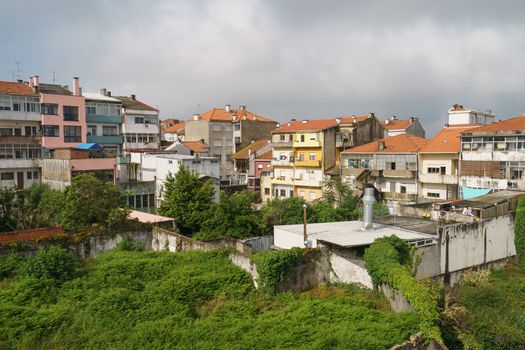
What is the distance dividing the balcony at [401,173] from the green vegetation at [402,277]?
20.6m

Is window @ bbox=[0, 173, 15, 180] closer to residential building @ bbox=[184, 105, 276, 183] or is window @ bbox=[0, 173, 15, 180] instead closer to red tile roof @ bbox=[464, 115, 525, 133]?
residential building @ bbox=[184, 105, 276, 183]

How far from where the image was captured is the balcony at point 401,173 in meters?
40.4

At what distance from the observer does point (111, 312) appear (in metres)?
16.5

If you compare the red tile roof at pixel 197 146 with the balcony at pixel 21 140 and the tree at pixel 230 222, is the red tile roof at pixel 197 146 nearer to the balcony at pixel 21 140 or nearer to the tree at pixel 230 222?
the balcony at pixel 21 140

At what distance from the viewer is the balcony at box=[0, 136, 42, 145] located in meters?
39.6

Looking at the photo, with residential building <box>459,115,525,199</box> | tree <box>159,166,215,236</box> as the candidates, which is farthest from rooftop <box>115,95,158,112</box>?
residential building <box>459,115,525,199</box>

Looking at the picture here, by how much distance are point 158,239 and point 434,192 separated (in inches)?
977

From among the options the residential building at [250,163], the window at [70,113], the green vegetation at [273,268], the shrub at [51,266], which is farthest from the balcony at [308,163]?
the shrub at [51,266]

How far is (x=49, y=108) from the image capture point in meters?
42.1

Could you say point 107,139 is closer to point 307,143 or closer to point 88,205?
point 88,205

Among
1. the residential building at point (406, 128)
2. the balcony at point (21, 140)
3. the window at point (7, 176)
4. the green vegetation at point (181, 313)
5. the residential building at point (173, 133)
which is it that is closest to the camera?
the green vegetation at point (181, 313)

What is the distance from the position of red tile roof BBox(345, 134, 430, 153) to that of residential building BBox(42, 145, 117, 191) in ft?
74.2

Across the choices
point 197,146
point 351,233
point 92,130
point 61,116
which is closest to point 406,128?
point 197,146

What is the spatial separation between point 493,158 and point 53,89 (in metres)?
39.5
